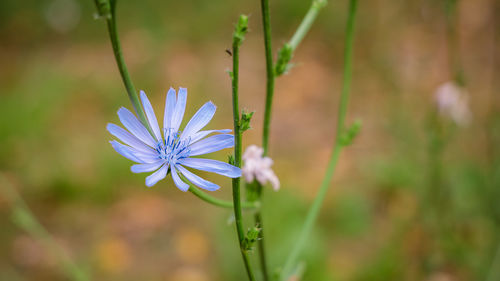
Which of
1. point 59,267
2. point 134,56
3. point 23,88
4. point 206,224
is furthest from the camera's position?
point 134,56

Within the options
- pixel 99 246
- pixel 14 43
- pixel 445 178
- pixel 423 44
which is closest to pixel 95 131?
pixel 99 246

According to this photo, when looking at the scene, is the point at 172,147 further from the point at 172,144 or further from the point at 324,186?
the point at 324,186

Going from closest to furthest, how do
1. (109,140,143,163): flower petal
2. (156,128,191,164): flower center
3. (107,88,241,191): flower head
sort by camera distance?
1. (109,140,143,163): flower petal
2. (107,88,241,191): flower head
3. (156,128,191,164): flower center

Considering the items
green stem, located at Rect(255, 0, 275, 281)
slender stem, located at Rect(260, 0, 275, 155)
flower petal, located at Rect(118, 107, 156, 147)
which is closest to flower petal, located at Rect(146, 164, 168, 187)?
flower petal, located at Rect(118, 107, 156, 147)

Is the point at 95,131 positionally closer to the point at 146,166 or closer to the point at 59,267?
the point at 59,267

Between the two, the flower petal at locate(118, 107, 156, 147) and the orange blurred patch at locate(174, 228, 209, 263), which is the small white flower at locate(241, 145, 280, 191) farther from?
the orange blurred patch at locate(174, 228, 209, 263)

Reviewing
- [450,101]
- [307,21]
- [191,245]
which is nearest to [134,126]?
[307,21]

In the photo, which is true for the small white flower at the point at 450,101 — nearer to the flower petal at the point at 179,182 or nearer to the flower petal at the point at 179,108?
the flower petal at the point at 179,108
